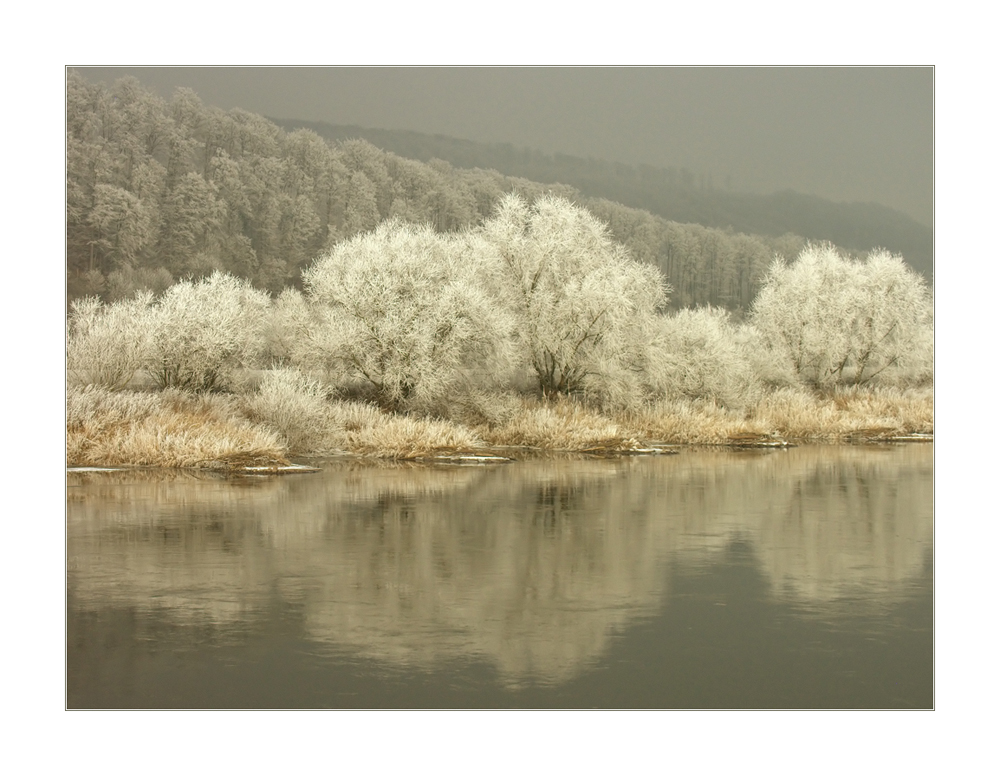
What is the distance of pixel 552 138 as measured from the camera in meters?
21.4

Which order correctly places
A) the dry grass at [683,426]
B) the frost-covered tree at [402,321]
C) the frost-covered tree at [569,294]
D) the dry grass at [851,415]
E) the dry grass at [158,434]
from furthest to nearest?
the dry grass at [851,415]
the frost-covered tree at [569,294]
the dry grass at [683,426]
the frost-covered tree at [402,321]
the dry grass at [158,434]

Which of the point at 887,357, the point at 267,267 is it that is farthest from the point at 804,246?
the point at 267,267

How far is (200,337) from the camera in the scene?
80.3 ft

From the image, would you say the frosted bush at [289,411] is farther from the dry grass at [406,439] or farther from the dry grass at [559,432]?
the dry grass at [559,432]

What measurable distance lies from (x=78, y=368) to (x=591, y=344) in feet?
52.8

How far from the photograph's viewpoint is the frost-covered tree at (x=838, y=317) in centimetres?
3275

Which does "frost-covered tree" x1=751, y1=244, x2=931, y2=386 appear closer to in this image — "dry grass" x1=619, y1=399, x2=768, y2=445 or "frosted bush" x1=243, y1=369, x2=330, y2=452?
"dry grass" x1=619, y1=399, x2=768, y2=445

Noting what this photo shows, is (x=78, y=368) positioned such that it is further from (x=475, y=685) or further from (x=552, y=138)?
(x=475, y=685)

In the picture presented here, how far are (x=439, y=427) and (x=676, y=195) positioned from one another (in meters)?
10.5

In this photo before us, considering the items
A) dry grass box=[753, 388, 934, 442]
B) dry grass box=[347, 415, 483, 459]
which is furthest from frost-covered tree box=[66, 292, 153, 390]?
dry grass box=[753, 388, 934, 442]

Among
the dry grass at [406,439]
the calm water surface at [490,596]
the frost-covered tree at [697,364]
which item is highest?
the frost-covered tree at [697,364]

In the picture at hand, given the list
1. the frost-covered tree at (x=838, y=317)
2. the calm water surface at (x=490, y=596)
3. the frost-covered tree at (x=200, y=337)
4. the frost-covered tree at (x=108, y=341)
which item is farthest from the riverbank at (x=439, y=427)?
the calm water surface at (x=490, y=596)

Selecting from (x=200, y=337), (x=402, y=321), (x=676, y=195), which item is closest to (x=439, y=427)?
(x=402, y=321)

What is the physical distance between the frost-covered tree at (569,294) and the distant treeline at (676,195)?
1984mm
